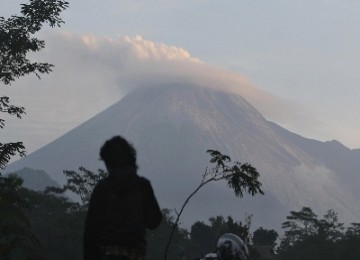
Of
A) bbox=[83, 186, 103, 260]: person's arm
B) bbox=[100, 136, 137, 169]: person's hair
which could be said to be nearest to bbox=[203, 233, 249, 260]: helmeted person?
bbox=[100, 136, 137, 169]: person's hair

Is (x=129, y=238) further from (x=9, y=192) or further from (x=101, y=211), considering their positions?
(x=9, y=192)

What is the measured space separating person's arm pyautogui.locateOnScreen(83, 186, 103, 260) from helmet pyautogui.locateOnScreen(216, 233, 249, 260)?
2.93m

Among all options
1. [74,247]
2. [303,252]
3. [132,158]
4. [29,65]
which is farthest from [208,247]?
[132,158]

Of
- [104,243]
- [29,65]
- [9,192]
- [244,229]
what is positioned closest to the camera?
[104,243]

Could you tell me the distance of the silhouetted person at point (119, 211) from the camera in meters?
5.40

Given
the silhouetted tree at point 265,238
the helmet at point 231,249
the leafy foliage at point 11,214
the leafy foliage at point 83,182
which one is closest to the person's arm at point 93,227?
the helmet at point 231,249

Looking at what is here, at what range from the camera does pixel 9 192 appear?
17.0 meters

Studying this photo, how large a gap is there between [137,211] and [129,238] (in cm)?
23

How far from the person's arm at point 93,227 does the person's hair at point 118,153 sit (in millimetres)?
302

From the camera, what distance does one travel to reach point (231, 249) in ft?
26.5

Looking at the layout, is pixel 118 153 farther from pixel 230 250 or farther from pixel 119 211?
pixel 230 250

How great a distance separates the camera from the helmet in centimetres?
804

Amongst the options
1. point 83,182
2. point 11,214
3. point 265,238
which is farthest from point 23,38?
point 265,238

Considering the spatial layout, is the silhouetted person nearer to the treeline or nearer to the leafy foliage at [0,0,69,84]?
the leafy foliage at [0,0,69,84]
